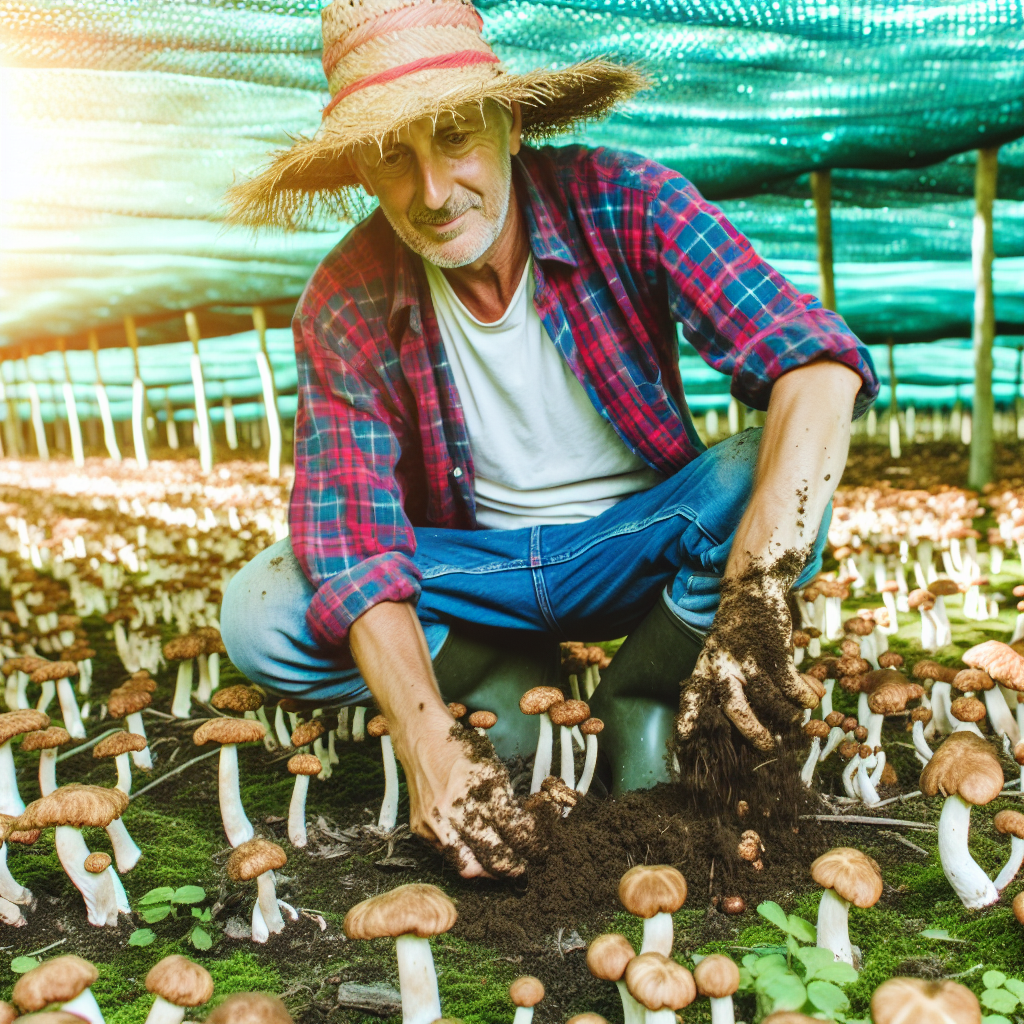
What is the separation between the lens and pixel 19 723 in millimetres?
2625

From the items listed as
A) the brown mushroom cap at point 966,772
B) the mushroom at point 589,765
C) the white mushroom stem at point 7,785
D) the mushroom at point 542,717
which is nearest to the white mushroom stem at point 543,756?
the mushroom at point 542,717

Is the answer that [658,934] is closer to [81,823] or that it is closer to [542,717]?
[542,717]

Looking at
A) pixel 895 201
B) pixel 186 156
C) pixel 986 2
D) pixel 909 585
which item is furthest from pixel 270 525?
pixel 895 201

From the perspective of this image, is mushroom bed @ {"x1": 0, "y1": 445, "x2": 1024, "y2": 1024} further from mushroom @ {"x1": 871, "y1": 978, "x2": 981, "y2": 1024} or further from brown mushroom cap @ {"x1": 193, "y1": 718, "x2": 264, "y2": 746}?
mushroom @ {"x1": 871, "y1": 978, "x2": 981, "y2": 1024}

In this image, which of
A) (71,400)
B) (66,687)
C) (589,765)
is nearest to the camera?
(589,765)

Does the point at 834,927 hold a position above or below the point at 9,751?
below

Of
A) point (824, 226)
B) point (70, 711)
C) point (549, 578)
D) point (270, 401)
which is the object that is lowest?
point (70, 711)

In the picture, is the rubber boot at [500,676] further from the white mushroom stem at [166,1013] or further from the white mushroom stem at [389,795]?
the white mushroom stem at [166,1013]

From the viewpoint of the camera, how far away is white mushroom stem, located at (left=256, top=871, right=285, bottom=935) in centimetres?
227

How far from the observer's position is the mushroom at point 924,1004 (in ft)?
4.55

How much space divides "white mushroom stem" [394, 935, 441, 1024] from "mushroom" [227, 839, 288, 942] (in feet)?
1.42

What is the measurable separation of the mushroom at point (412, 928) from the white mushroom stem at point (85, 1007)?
0.53 metres

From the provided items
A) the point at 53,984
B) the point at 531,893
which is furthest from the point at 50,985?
the point at 531,893

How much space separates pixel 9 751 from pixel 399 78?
2.37 metres
